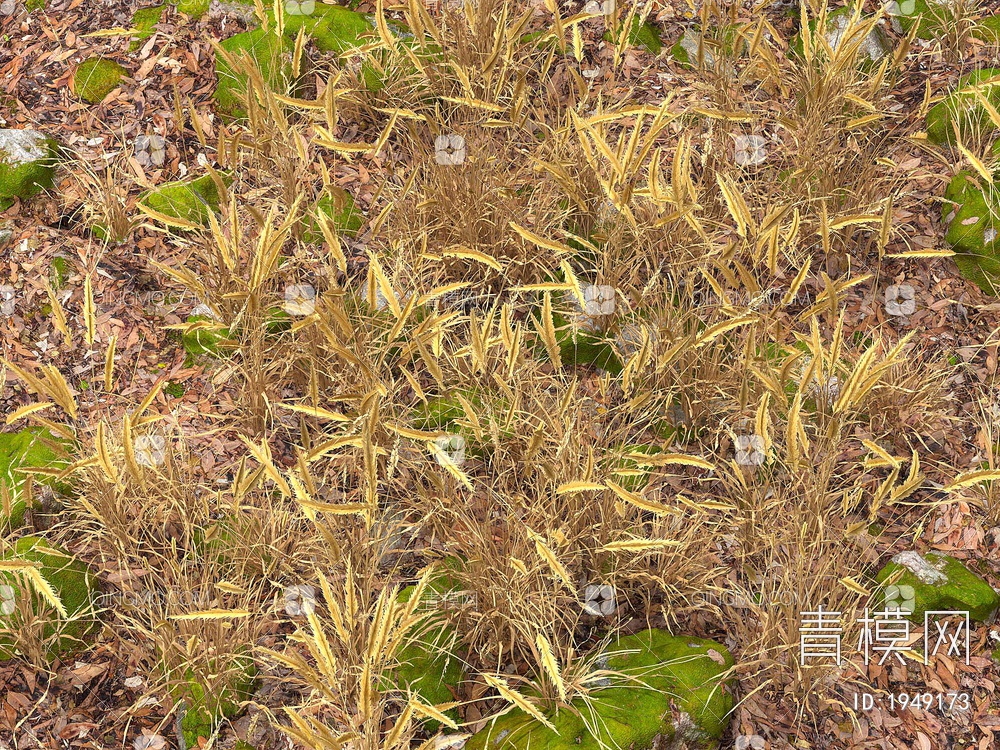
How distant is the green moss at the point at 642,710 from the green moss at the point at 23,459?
123 cm

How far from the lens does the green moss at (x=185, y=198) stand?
10.0ft

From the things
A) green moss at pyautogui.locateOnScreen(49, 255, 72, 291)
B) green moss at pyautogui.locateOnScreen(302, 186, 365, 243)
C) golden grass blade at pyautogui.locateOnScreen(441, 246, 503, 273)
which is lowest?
green moss at pyautogui.locateOnScreen(49, 255, 72, 291)

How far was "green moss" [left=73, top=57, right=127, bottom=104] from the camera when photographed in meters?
3.40

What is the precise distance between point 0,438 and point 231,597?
0.82 meters

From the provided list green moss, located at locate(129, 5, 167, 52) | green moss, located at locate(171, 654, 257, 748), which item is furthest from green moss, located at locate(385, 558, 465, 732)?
green moss, located at locate(129, 5, 167, 52)

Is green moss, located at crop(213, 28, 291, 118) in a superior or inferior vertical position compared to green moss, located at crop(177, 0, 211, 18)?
inferior

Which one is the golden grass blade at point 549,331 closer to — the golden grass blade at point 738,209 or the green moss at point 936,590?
the golden grass blade at point 738,209

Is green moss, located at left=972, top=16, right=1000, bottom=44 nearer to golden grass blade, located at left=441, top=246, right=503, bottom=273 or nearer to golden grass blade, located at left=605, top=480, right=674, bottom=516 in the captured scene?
golden grass blade, located at left=441, top=246, right=503, bottom=273

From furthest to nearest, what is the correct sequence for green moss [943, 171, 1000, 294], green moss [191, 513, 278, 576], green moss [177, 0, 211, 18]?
green moss [177, 0, 211, 18]
green moss [943, 171, 1000, 294]
green moss [191, 513, 278, 576]

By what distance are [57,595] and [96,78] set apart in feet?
6.22

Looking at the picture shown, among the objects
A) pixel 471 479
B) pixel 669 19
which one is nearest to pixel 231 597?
pixel 471 479

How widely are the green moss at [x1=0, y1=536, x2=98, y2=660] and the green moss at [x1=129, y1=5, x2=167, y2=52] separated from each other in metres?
1.92

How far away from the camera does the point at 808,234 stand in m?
2.94

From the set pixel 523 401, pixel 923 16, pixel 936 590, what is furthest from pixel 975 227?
pixel 523 401
